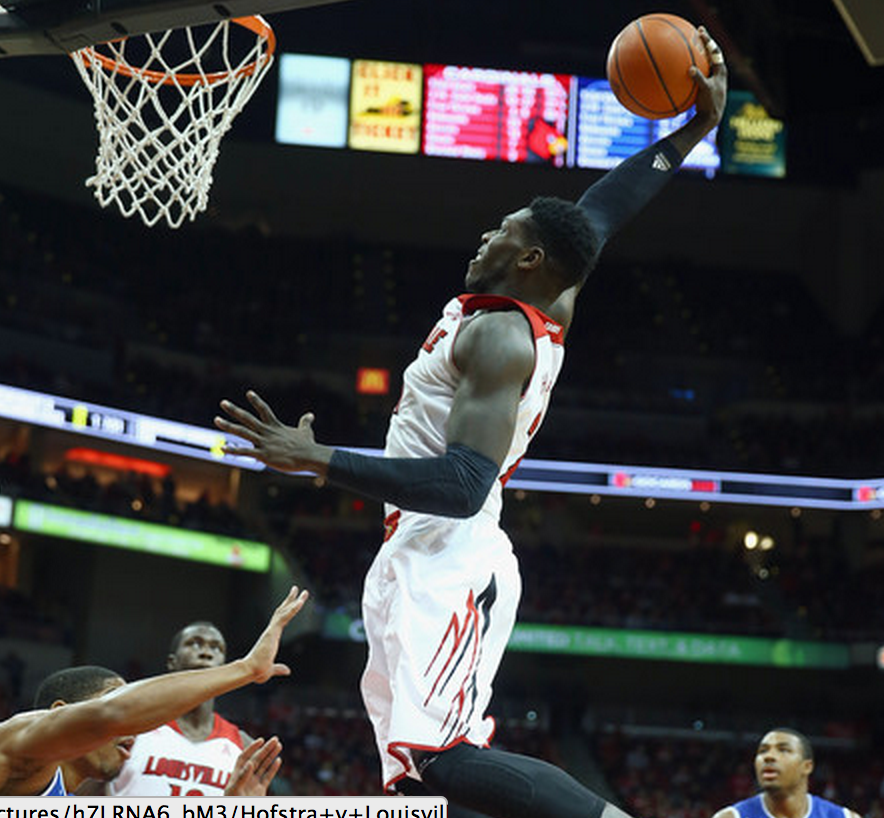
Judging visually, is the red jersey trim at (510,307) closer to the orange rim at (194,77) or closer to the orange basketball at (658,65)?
the orange basketball at (658,65)

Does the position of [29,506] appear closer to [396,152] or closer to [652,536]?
[396,152]

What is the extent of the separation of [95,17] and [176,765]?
3.21 meters

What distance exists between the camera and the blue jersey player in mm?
6637

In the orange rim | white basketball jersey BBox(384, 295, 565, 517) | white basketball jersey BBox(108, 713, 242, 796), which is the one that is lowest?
white basketball jersey BBox(108, 713, 242, 796)

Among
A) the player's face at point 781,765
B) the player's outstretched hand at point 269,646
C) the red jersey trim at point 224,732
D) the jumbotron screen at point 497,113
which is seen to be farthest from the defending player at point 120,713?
the jumbotron screen at point 497,113

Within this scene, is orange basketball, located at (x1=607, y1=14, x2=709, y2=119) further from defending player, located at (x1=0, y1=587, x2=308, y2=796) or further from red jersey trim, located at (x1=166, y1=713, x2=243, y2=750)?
red jersey trim, located at (x1=166, y1=713, x2=243, y2=750)

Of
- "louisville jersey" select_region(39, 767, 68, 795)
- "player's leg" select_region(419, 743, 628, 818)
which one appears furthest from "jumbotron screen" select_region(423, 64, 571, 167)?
"player's leg" select_region(419, 743, 628, 818)

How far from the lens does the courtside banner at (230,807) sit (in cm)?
280

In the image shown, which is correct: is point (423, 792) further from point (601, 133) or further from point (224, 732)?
point (601, 133)

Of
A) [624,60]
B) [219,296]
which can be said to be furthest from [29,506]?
[624,60]

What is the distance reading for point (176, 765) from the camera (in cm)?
618

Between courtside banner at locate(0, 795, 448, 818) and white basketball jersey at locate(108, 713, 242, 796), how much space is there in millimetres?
3158

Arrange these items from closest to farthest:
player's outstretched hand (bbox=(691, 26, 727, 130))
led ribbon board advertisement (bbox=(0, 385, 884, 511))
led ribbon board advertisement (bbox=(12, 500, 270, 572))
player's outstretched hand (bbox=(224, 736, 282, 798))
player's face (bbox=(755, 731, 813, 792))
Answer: player's outstretched hand (bbox=(224, 736, 282, 798)) < player's outstretched hand (bbox=(691, 26, 727, 130)) < player's face (bbox=(755, 731, 813, 792)) < led ribbon board advertisement (bbox=(12, 500, 270, 572)) < led ribbon board advertisement (bbox=(0, 385, 884, 511))

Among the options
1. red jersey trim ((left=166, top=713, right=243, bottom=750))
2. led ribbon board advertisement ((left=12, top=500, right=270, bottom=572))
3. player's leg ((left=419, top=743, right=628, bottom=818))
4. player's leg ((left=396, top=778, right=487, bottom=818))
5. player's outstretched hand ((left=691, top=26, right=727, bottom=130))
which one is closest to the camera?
player's leg ((left=419, top=743, right=628, bottom=818))
